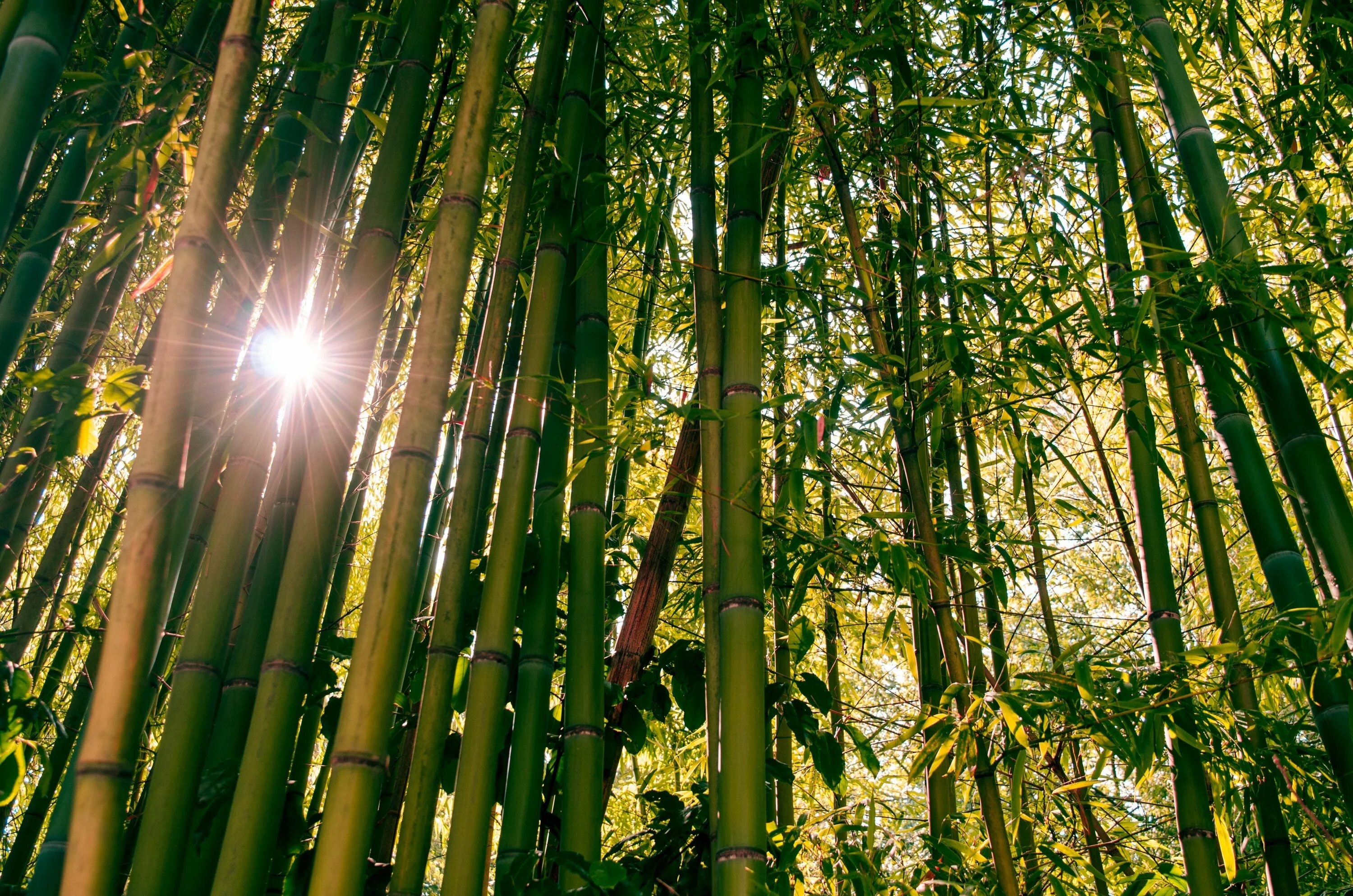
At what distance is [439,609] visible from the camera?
1.62 metres

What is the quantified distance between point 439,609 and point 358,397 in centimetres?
36

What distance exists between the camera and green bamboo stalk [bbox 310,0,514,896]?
1.25 meters

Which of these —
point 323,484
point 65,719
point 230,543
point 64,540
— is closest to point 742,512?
point 323,484

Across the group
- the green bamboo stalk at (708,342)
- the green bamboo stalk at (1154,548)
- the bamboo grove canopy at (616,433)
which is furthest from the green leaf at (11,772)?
the green bamboo stalk at (1154,548)

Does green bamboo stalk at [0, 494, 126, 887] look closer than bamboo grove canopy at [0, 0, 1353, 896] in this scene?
No

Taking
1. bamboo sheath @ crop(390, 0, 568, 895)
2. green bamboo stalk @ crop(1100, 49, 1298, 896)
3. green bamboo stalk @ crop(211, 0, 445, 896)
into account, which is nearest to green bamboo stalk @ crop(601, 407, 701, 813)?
bamboo sheath @ crop(390, 0, 568, 895)

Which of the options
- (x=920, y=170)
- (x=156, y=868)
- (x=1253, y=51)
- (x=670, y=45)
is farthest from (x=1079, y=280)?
(x=1253, y=51)

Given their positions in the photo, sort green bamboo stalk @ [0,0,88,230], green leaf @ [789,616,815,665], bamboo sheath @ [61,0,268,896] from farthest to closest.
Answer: green leaf @ [789,616,815,665] < green bamboo stalk @ [0,0,88,230] < bamboo sheath @ [61,0,268,896]

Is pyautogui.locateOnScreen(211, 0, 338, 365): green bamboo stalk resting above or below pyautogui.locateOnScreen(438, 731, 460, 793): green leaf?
above

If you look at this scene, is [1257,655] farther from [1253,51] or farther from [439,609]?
[1253,51]

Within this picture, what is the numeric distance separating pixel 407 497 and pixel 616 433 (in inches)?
35.4

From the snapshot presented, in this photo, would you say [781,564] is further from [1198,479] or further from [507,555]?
[1198,479]

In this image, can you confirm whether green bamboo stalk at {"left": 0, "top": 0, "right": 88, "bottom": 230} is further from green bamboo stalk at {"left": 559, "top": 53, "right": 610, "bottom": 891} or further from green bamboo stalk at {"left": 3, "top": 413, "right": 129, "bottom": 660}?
green bamboo stalk at {"left": 559, "top": 53, "right": 610, "bottom": 891}

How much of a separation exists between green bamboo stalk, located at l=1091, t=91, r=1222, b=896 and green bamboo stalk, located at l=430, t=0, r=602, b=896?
103cm
